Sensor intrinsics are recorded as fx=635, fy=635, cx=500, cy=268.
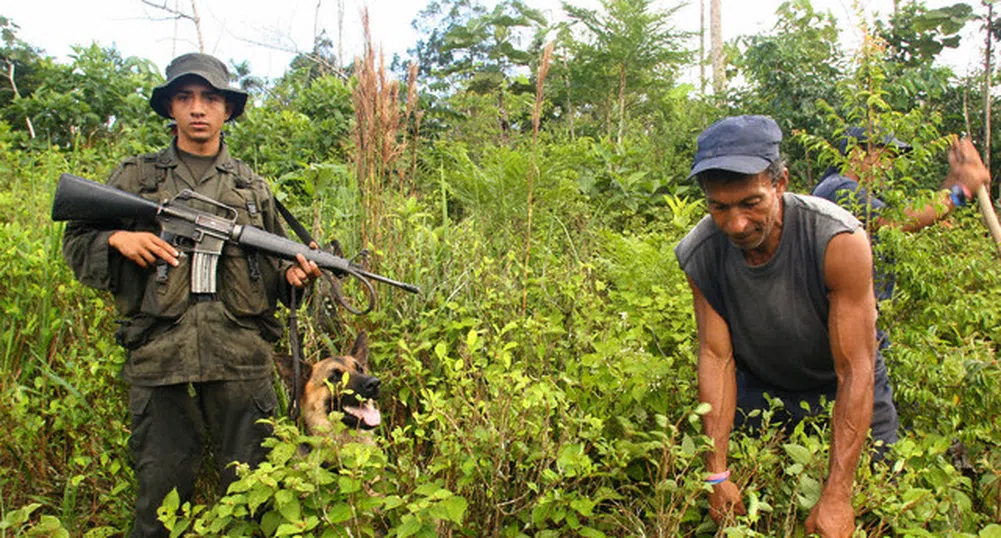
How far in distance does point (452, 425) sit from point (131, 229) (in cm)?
167

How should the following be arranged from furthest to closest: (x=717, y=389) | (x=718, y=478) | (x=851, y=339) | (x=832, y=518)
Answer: (x=717, y=389), (x=851, y=339), (x=718, y=478), (x=832, y=518)

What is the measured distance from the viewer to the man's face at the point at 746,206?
201 centimetres

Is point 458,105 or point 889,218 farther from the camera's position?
point 458,105

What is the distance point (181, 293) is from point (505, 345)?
1289 millimetres

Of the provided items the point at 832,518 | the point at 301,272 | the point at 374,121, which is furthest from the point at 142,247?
the point at 832,518

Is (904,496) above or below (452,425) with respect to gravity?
below

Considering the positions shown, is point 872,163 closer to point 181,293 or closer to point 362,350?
point 362,350

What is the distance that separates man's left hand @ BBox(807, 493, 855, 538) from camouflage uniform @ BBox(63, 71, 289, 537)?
2038mm

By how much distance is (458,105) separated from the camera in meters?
7.95

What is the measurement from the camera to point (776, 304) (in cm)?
223

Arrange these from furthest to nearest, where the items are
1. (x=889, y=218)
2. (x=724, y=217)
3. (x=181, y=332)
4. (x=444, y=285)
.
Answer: (x=444, y=285), (x=889, y=218), (x=181, y=332), (x=724, y=217)

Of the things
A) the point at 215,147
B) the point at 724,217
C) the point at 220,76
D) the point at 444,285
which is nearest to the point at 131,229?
the point at 215,147

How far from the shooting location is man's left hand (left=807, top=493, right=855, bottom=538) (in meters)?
1.77

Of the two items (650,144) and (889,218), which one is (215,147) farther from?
(650,144)
